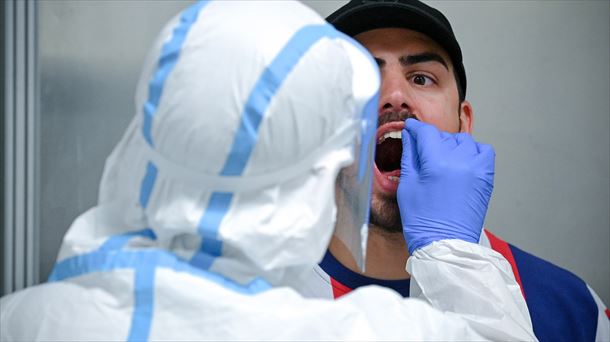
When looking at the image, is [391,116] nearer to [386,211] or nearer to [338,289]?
[386,211]

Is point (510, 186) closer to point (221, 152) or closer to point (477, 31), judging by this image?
point (477, 31)

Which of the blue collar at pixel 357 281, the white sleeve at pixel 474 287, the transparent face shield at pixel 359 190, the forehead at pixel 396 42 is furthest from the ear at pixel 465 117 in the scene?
the transparent face shield at pixel 359 190

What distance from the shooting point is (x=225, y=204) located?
2.64 ft

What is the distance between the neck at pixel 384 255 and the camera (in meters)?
1.53

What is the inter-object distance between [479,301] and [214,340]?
0.47 metres

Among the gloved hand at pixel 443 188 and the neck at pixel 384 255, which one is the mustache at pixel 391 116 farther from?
the neck at pixel 384 255

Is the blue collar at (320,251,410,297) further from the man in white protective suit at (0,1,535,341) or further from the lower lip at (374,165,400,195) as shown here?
the man in white protective suit at (0,1,535,341)

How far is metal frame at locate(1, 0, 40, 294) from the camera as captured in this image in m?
1.11

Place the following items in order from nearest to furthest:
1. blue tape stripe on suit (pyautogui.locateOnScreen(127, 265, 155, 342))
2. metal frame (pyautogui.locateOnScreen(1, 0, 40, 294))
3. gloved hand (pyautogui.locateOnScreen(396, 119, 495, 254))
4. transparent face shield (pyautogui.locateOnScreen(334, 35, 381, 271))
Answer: blue tape stripe on suit (pyautogui.locateOnScreen(127, 265, 155, 342))
transparent face shield (pyautogui.locateOnScreen(334, 35, 381, 271))
metal frame (pyautogui.locateOnScreen(1, 0, 40, 294))
gloved hand (pyautogui.locateOnScreen(396, 119, 495, 254))

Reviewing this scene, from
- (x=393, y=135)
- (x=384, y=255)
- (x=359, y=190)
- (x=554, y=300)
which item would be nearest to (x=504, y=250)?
(x=554, y=300)

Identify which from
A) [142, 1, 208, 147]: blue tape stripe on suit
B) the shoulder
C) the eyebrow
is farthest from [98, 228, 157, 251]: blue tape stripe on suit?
the shoulder

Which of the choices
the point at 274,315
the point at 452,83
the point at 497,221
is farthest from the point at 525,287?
the point at 274,315

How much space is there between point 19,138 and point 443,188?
765 mm

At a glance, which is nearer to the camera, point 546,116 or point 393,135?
point 393,135
